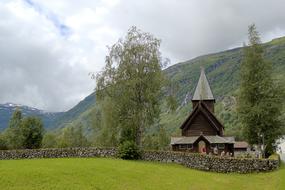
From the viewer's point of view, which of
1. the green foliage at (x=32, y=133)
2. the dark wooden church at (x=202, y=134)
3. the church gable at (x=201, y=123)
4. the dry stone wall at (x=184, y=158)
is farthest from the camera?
the green foliage at (x=32, y=133)

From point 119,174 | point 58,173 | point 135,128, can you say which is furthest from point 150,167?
point 135,128

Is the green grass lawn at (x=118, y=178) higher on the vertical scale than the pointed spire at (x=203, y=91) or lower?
lower

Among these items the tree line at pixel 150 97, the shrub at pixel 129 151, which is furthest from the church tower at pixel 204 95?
the shrub at pixel 129 151

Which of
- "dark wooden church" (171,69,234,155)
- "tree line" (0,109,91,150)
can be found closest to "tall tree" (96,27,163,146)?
"dark wooden church" (171,69,234,155)

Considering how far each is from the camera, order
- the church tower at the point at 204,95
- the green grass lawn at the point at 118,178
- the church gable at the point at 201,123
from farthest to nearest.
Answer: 1. the church tower at the point at 204,95
2. the church gable at the point at 201,123
3. the green grass lawn at the point at 118,178

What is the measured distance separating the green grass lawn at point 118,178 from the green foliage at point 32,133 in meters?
41.9

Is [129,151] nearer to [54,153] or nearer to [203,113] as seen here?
[54,153]

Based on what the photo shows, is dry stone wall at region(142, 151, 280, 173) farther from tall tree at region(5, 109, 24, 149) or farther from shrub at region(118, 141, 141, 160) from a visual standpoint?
tall tree at region(5, 109, 24, 149)

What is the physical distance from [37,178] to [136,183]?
695 centimetres

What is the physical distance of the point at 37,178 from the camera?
25453 millimetres

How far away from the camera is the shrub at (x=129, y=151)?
4591cm

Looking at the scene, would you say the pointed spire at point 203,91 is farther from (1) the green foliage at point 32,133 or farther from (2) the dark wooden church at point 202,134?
(1) the green foliage at point 32,133

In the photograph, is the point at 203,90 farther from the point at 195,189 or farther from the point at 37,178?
the point at 37,178

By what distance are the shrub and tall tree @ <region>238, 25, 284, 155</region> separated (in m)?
14.4
